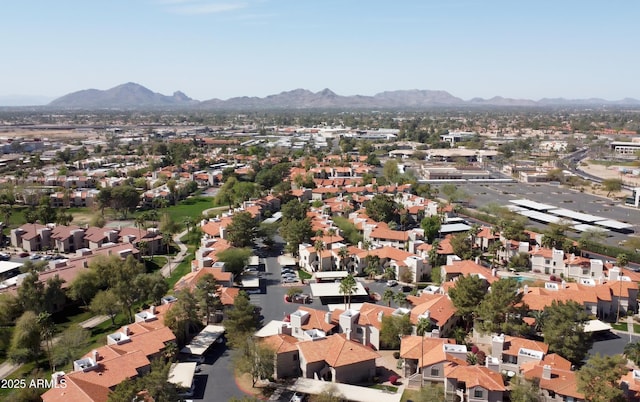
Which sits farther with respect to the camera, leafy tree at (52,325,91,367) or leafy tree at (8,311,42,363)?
leafy tree at (8,311,42,363)

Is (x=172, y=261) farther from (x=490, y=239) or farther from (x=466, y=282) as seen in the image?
(x=490, y=239)

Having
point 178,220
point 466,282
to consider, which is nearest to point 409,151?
point 178,220

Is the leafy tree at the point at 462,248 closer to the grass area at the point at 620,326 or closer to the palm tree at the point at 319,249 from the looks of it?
the palm tree at the point at 319,249

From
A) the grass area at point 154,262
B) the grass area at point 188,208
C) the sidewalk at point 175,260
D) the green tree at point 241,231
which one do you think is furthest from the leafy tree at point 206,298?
the grass area at point 188,208

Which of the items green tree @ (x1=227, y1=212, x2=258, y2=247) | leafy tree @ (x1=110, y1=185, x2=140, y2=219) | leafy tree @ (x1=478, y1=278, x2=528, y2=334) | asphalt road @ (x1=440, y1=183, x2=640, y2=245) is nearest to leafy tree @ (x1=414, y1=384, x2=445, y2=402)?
leafy tree @ (x1=478, y1=278, x2=528, y2=334)

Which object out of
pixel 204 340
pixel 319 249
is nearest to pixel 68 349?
pixel 204 340

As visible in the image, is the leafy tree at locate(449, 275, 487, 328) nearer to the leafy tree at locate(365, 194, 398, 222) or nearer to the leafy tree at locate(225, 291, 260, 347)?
the leafy tree at locate(225, 291, 260, 347)

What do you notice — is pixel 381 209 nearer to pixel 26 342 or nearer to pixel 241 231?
pixel 241 231
